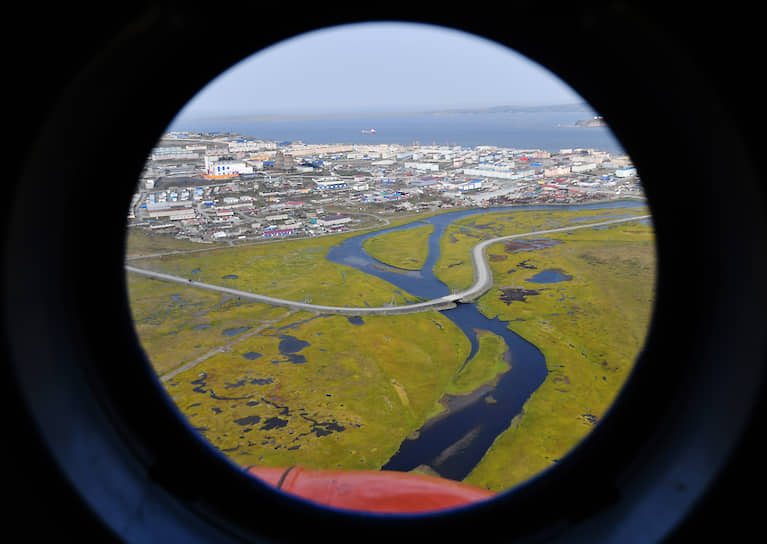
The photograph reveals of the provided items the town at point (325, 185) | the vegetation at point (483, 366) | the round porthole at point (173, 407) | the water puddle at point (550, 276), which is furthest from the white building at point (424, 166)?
the round porthole at point (173, 407)

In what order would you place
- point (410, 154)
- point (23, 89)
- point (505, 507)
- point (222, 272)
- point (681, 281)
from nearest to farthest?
point (23, 89) < point (681, 281) < point (505, 507) < point (222, 272) < point (410, 154)

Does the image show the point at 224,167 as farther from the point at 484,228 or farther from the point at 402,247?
the point at 484,228

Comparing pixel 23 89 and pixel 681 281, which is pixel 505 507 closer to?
pixel 681 281

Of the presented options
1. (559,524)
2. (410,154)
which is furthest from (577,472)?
(410,154)

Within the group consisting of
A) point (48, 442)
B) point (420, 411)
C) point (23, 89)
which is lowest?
point (420, 411)

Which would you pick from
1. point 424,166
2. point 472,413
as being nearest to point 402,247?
point 472,413

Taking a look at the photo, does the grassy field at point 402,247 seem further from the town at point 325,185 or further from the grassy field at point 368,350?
the town at point 325,185
